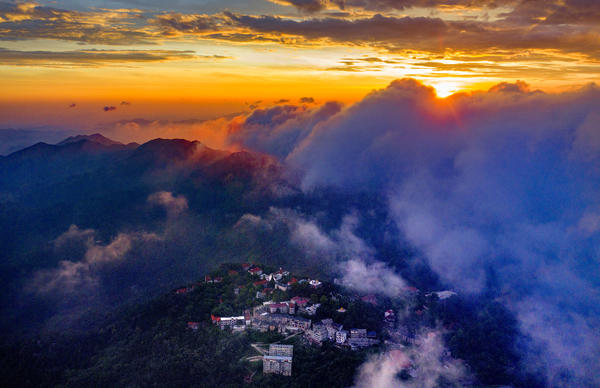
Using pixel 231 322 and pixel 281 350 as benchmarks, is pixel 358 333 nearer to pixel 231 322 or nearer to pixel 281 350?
pixel 281 350

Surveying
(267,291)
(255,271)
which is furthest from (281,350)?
(255,271)

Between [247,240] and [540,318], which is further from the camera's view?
[247,240]

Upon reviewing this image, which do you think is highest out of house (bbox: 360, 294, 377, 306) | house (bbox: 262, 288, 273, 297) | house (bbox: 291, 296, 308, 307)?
house (bbox: 291, 296, 308, 307)

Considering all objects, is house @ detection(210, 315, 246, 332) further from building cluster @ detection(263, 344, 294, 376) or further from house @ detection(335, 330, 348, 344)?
house @ detection(335, 330, 348, 344)

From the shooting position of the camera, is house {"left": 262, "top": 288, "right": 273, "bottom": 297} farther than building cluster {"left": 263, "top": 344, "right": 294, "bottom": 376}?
Yes

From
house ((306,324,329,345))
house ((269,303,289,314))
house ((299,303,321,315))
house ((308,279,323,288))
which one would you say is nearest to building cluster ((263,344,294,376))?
house ((306,324,329,345))

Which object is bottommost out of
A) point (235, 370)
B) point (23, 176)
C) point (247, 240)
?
point (23, 176)

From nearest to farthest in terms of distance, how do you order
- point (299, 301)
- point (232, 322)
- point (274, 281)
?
point (232, 322) → point (299, 301) → point (274, 281)

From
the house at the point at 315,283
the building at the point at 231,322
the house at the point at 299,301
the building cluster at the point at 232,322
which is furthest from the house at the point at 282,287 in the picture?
the building at the point at 231,322

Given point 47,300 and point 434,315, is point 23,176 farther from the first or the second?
point 434,315

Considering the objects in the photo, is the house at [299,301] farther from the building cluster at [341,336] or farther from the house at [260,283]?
the house at [260,283]

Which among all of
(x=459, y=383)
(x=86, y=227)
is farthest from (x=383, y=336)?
(x=86, y=227)
